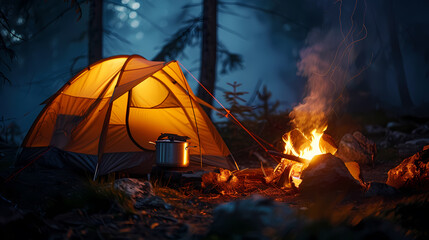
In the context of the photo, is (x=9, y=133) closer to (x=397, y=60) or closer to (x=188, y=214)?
(x=188, y=214)

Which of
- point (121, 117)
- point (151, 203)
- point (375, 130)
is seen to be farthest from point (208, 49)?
point (375, 130)

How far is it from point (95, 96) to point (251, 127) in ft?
15.8

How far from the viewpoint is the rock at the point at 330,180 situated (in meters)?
4.48

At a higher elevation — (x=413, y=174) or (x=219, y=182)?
(x=413, y=174)

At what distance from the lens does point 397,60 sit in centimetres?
1544

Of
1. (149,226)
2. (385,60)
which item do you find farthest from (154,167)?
(385,60)

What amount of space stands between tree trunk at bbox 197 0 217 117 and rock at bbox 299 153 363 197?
530 cm

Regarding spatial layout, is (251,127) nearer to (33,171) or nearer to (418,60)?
(33,171)

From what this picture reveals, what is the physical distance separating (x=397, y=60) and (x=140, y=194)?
1546cm

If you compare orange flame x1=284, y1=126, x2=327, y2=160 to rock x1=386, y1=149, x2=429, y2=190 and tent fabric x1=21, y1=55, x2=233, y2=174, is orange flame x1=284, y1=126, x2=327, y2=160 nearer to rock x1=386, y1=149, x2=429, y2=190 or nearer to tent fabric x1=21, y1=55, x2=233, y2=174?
rock x1=386, y1=149, x2=429, y2=190

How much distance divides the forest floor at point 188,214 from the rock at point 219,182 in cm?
10

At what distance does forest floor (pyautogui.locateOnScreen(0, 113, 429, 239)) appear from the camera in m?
2.46

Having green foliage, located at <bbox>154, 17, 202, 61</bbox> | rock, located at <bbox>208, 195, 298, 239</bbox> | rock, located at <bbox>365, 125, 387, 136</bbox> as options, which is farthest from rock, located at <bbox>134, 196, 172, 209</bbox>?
rock, located at <bbox>365, 125, 387, 136</bbox>

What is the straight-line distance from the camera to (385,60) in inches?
622
